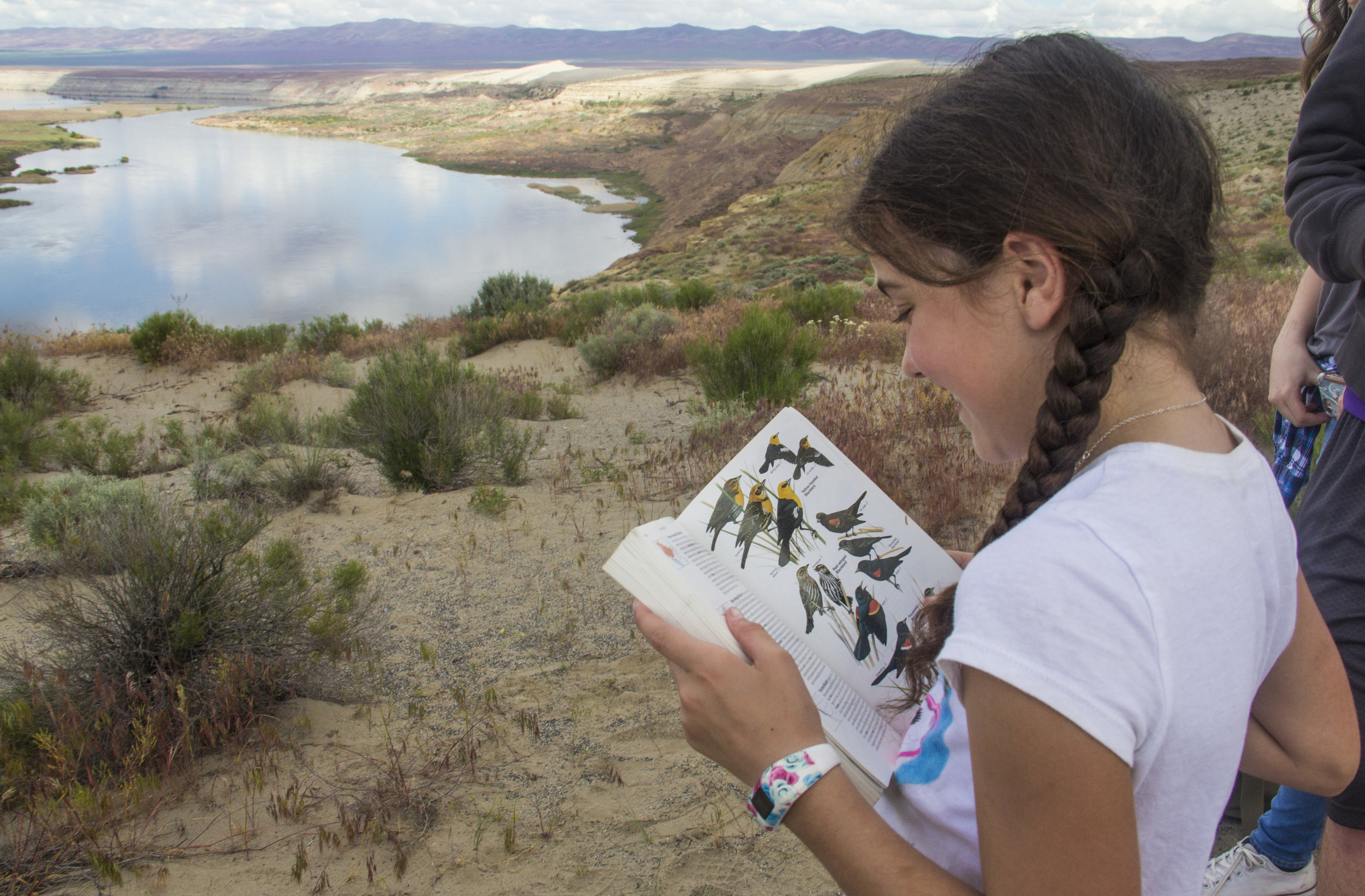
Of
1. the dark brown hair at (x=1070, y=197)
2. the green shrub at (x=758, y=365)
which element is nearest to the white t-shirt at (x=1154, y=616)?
the dark brown hair at (x=1070, y=197)

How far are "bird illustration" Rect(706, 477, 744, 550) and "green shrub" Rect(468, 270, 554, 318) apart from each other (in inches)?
502

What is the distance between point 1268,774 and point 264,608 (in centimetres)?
291

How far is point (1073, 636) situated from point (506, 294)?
1469 centimetres

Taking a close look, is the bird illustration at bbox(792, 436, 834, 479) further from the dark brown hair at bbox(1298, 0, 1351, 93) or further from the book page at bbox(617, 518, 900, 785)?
the dark brown hair at bbox(1298, 0, 1351, 93)

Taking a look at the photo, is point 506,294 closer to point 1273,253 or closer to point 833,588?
point 1273,253

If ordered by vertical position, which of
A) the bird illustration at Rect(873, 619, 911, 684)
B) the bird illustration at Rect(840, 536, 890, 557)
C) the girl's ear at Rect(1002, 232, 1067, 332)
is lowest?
the bird illustration at Rect(873, 619, 911, 684)

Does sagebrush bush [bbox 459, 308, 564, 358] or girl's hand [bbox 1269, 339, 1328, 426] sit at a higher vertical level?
girl's hand [bbox 1269, 339, 1328, 426]

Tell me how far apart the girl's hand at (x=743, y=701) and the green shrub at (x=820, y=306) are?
8892 millimetres

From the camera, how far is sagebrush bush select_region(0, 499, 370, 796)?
2230 millimetres

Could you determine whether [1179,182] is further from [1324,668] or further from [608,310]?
[608,310]

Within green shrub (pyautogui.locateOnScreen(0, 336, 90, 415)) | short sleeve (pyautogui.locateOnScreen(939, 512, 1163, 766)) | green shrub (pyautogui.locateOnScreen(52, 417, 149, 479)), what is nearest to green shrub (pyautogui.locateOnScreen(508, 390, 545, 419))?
green shrub (pyautogui.locateOnScreen(52, 417, 149, 479))

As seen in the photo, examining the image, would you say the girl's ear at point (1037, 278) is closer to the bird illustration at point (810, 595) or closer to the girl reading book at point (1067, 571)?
the girl reading book at point (1067, 571)

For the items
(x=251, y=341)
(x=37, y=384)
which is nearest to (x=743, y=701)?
(x=37, y=384)

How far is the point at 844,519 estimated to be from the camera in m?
1.30
